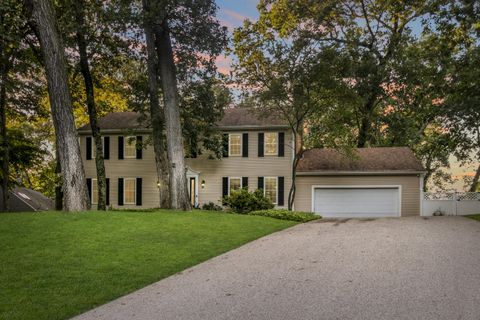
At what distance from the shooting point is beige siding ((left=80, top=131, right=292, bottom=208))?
918 inches

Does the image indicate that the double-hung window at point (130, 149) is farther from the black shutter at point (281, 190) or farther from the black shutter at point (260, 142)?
the black shutter at point (281, 190)

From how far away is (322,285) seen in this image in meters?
6.78

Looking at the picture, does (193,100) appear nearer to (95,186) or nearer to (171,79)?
(171,79)

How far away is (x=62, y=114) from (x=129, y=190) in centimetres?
1249

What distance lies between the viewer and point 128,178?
25453 millimetres

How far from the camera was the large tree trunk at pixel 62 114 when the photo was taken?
43.3 feet

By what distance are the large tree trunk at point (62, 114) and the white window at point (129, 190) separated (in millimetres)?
11911

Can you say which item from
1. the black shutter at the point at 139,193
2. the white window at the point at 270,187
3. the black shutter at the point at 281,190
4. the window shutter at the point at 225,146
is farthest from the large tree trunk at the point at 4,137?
the black shutter at the point at 281,190

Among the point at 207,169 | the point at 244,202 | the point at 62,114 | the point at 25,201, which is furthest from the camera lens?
the point at 25,201

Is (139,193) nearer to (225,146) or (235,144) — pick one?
(225,146)

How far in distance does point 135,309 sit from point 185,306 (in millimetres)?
632

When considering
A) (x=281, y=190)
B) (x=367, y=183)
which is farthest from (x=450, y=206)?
(x=281, y=190)

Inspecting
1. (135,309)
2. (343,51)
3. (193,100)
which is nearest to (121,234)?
(135,309)

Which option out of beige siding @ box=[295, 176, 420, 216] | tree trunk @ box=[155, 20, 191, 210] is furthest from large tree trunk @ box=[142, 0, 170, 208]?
beige siding @ box=[295, 176, 420, 216]
